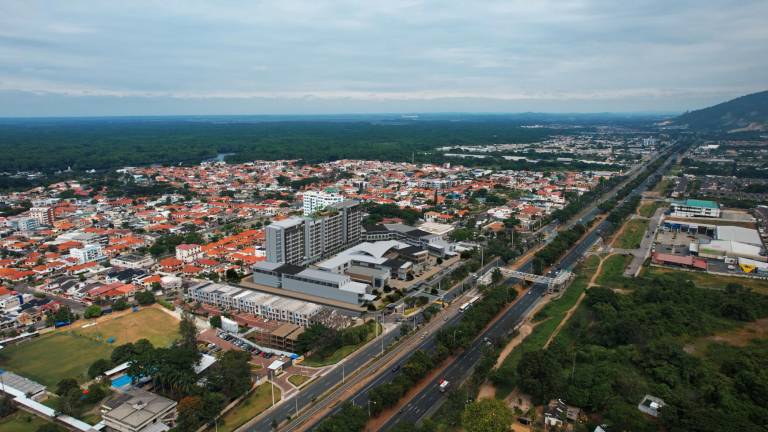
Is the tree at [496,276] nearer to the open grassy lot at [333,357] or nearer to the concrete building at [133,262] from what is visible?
the open grassy lot at [333,357]

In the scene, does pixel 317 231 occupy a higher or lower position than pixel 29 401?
higher

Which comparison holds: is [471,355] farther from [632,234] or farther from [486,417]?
[632,234]

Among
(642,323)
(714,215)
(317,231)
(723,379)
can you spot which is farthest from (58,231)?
(714,215)

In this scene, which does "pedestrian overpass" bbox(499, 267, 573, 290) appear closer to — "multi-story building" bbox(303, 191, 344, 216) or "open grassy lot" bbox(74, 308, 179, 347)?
"multi-story building" bbox(303, 191, 344, 216)

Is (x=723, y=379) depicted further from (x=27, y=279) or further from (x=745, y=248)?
(x=27, y=279)

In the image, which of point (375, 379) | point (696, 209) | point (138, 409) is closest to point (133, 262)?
point (138, 409)

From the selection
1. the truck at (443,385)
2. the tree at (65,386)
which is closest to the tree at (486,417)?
the truck at (443,385)
